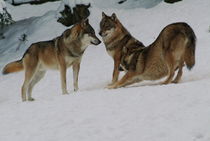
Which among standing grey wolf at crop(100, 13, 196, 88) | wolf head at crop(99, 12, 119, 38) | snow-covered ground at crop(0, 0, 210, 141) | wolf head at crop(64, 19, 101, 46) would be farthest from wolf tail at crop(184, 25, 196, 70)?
wolf head at crop(64, 19, 101, 46)

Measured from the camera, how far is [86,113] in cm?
627

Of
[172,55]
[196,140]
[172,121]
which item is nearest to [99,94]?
[172,55]

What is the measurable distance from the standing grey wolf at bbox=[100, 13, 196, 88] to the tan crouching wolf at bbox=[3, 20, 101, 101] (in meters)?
1.10

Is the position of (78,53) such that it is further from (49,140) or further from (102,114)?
(49,140)

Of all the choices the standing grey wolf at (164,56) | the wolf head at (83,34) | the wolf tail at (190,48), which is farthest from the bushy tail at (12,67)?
the wolf tail at (190,48)

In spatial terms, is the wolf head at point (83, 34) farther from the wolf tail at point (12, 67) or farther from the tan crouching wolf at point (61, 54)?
the wolf tail at point (12, 67)

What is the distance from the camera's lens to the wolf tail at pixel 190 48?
7765 mm

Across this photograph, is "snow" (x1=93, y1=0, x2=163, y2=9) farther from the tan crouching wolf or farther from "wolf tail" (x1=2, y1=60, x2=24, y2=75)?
"wolf tail" (x1=2, y1=60, x2=24, y2=75)

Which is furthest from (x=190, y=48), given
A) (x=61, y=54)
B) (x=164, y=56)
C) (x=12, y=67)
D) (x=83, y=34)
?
(x=12, y=67)

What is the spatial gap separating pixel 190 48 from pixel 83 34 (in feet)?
9.50

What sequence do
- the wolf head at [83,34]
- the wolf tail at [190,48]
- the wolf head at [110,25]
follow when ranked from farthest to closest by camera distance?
the wolf head at [83,34] → the wolf head at [110,25] → the wolf tail at [190,48]

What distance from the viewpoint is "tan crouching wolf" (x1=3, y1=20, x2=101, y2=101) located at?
9.95 meters

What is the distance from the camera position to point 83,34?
9938mm

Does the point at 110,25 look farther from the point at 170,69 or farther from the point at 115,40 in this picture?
the point at 170,69
